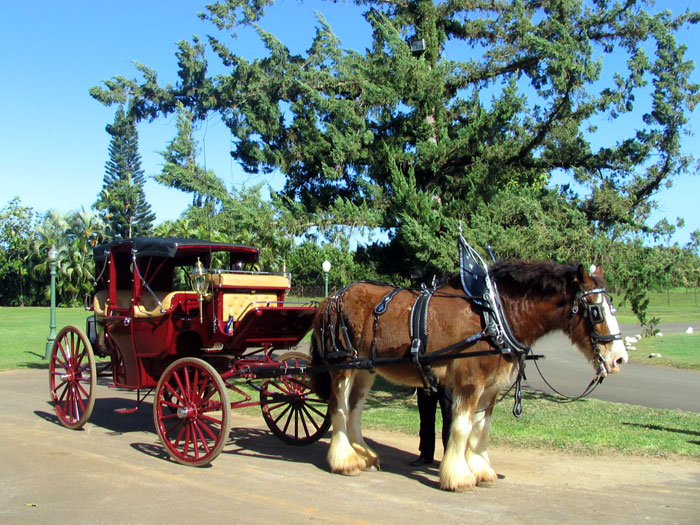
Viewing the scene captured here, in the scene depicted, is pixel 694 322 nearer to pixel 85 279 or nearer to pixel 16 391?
pixel 16 391

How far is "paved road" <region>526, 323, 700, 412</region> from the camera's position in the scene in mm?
12891

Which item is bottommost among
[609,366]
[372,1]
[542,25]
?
[609,366]

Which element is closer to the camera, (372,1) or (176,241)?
(176,241)

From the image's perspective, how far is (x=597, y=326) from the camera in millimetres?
6305

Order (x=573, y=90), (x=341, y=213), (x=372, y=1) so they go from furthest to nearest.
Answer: (x=372, y=1) → (x=341, y=213) → (x=573, y=90)

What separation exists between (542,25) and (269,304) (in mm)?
5805

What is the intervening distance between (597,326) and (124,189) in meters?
59.4

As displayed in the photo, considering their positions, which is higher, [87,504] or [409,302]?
[409,302]

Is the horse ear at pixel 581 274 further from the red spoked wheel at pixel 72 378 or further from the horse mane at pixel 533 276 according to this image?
the red spoked wheel at pixel 72 378

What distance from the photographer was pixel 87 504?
6.05 meters

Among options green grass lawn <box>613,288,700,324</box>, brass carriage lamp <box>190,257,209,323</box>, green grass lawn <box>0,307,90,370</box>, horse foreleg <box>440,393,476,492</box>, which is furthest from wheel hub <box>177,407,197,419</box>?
green grass lawn <box>613,288,700,324</box>


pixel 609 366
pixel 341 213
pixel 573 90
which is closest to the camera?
pixel 609 366

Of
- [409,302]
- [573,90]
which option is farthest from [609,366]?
[573,90]

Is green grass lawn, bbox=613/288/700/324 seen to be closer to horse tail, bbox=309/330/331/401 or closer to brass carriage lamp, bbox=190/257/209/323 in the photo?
horse tail, bbox=309/330/331/401
